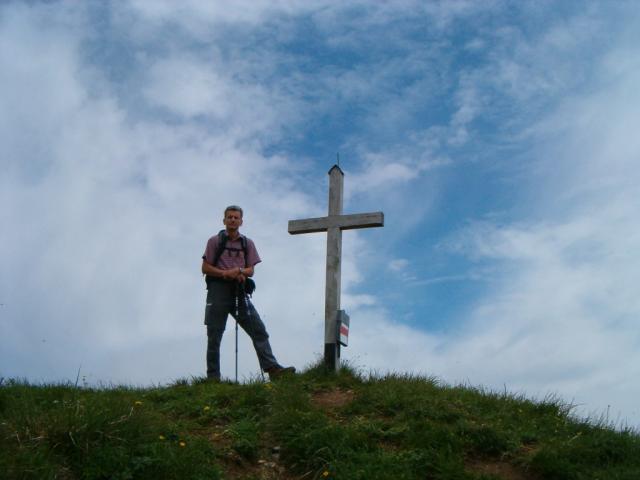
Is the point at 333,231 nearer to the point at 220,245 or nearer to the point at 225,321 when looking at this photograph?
the point at 220,245

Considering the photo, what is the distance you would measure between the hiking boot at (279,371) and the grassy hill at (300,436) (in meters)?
0.82

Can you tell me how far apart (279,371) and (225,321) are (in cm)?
109

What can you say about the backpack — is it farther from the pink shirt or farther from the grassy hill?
the grassy hill

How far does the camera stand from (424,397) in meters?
8.55

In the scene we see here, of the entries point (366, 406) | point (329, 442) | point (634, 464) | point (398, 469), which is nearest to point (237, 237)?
point (366, 406)

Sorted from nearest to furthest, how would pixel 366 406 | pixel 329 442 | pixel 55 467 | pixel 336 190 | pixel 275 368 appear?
1. pixel 55 467
2. pixel 329 442
3. pixel 366 406
4. pixel 275 368
5. pixel 336 190

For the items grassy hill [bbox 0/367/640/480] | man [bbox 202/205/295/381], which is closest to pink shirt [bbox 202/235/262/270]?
man [bbox 202/205/295/381]

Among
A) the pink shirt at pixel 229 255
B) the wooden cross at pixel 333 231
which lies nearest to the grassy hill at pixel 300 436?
the wooden cross at pixel 333 231

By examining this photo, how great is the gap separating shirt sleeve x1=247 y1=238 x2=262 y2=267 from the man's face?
0.33 meters

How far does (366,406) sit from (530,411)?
77.1 inches

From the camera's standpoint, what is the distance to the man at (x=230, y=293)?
1041 cm

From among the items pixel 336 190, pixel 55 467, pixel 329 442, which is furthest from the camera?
pixel 336 190

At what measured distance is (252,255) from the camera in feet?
35.1

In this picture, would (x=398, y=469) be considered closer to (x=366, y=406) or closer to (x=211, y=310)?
(x=366, y=406)
